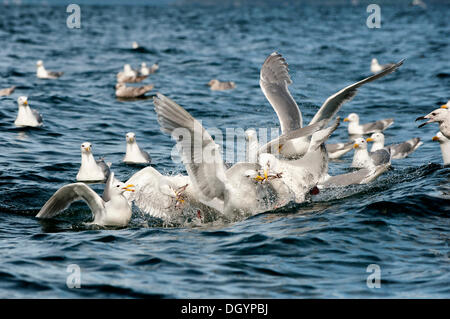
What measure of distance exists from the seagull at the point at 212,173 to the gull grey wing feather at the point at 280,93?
1723 mm

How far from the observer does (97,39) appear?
36.7 m

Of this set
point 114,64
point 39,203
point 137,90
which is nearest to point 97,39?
point 114,64

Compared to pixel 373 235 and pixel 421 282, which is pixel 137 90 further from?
pixel 421 282

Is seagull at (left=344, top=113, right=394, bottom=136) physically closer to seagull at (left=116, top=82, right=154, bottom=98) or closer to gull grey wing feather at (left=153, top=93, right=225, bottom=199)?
seagull at (left=116, top=82, right=154, bottom=98)

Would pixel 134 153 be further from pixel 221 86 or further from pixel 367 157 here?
pixel 221 86

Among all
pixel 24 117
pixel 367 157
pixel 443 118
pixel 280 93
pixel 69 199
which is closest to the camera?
pixel 69 199

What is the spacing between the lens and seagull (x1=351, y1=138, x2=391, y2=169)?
38.3 ft

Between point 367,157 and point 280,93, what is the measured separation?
2359mm

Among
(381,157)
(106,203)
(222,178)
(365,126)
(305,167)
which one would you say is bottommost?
(106,203)

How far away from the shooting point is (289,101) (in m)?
11.1

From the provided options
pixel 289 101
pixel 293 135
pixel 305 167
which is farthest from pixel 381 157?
pixel 293 135

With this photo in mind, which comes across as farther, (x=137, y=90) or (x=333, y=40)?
(x=333, y=40)

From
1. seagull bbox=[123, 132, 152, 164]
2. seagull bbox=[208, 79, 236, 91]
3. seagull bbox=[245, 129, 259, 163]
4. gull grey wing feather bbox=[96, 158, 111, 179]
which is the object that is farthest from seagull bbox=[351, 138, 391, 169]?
seagull bbox=[208, 79, 236, 91]

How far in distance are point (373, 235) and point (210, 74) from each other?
16.4 m
